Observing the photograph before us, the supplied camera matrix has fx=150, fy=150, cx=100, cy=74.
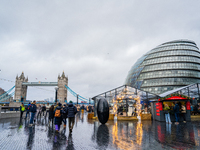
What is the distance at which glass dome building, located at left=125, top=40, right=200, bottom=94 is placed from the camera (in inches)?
1767

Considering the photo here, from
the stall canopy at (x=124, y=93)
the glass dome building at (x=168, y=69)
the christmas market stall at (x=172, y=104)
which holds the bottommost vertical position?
the christmas market stall at (x=172, y=104)

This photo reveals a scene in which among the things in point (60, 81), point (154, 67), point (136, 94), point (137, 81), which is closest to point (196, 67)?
point (154, 67)

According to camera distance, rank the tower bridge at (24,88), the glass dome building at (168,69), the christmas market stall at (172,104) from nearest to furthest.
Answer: the christmas market stall at (172,104)
the glass dome building at (168,69)
the tower bridge at (24,88)

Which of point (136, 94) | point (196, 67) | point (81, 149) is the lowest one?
point (81, 149)

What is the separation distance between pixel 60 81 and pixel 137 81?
328 ft

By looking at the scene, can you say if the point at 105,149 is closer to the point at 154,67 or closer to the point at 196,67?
the point at 154,67

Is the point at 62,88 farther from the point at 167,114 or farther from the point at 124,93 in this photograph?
the point at 167,114

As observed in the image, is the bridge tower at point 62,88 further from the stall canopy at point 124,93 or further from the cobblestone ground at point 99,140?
the cobblestone ground at point 99,140

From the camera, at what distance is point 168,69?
46.8 metres

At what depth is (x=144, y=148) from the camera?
6.08 meters

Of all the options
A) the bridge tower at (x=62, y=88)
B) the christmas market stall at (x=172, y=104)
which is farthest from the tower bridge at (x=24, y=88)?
the christmas market stall at (x=172, y=104)

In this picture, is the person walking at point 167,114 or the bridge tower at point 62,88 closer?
the person walking at point 167,114

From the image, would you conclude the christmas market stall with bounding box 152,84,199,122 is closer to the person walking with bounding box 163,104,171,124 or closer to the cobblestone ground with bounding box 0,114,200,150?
the person walking with bounding box 163,104,171,124

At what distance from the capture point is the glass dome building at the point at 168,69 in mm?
44875
